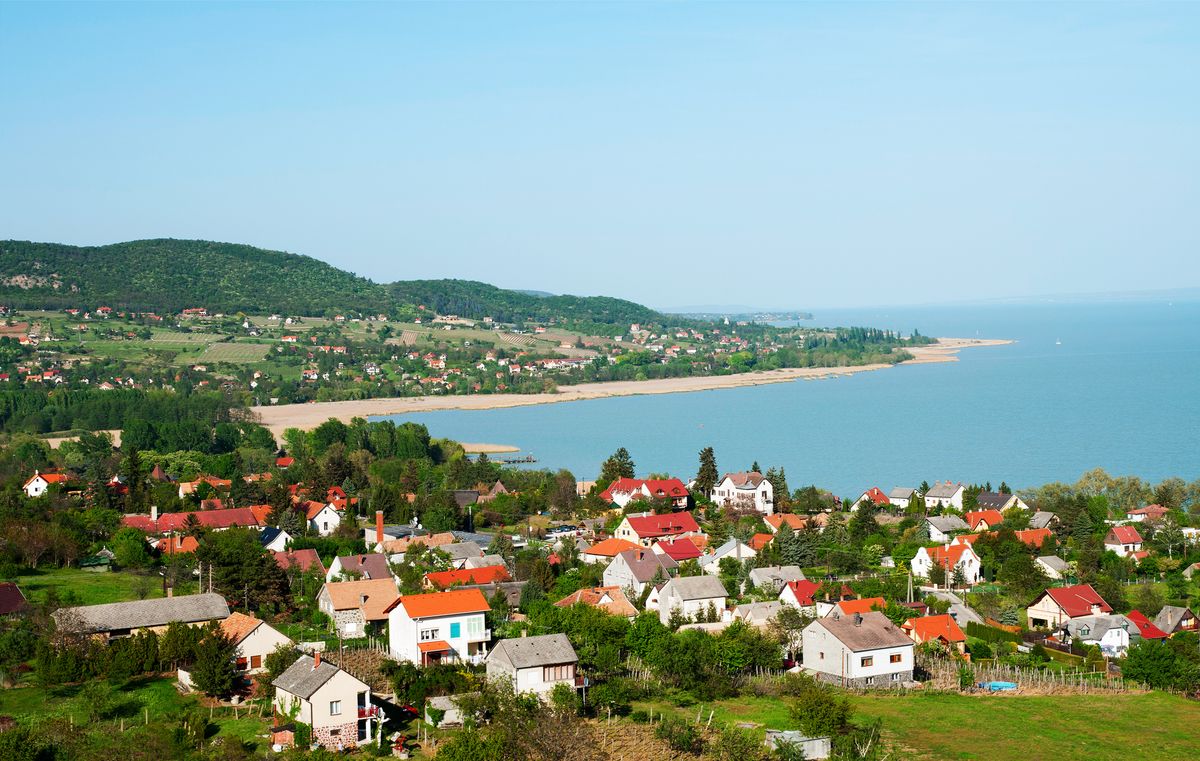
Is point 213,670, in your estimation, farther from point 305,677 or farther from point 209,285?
point 209,285

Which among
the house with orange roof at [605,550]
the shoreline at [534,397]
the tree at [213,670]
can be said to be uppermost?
the tree at [213,670]

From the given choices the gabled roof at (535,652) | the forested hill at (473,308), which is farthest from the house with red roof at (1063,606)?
the forested hill at (473,308)

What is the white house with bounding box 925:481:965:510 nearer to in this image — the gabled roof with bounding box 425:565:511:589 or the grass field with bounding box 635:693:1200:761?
the gabled roof with bounding box 425:565:511:589

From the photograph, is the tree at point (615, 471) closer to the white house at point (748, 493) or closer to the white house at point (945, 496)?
the white house at point (748, 493)

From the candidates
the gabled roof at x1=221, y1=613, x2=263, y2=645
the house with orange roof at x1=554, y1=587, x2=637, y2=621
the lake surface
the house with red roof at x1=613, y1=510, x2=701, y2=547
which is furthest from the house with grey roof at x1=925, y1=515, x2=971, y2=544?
the gabled roof at x1=221, y1=613, x2=263, y2=645

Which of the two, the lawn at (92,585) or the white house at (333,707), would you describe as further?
the lawn at (92,585)

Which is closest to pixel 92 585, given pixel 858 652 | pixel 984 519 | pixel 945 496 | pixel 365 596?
pixel 365 596

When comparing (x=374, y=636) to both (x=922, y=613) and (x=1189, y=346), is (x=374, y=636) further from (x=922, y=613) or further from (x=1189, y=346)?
(x=1189, y=346)
